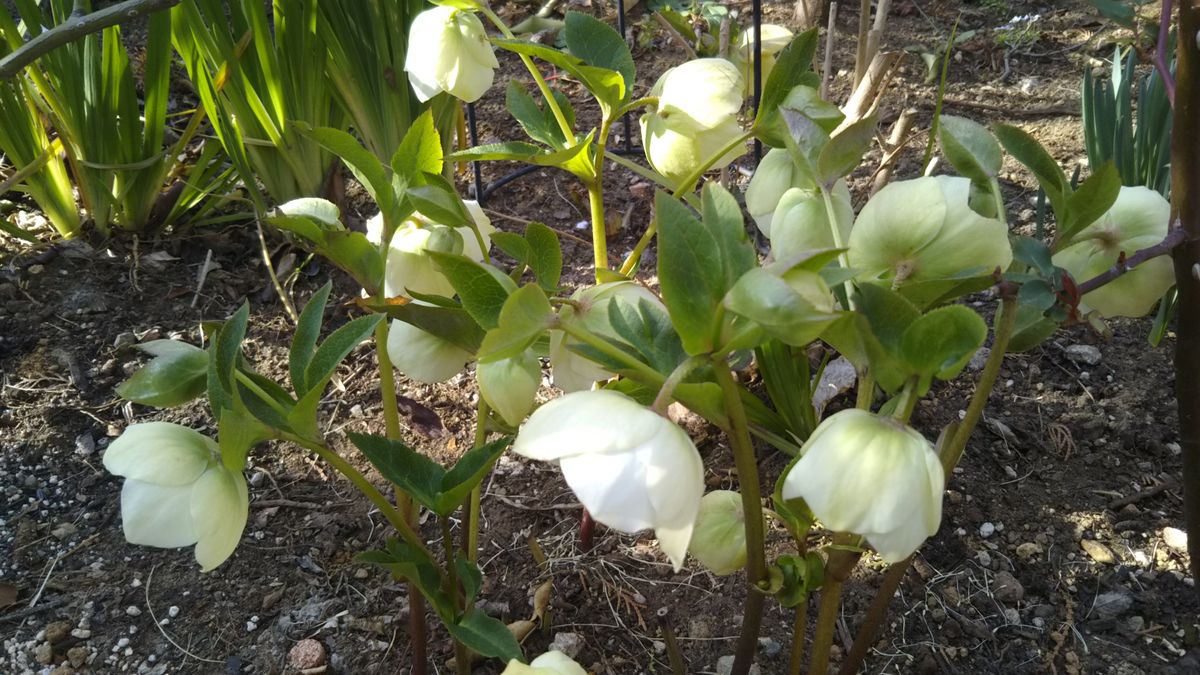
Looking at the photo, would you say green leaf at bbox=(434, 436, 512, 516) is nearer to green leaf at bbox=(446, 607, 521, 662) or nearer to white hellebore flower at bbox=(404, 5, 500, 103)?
green leaf at bbox=(446, 607, 521, 662)

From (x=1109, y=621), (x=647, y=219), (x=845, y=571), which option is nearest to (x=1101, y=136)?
(x=1109, y=621)

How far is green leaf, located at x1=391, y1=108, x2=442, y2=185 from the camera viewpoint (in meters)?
0.64

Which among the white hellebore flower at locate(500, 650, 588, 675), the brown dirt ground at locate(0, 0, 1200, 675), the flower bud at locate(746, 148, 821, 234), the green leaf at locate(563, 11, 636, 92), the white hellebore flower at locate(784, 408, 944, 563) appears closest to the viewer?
the white hellebore flower at locate(784, 408, 944, 563)

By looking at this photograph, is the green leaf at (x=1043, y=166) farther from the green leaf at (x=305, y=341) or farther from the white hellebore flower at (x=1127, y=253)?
the green leaf at (x=305, y=341)

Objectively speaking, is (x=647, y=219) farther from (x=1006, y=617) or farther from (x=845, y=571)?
(x=845, y=571)

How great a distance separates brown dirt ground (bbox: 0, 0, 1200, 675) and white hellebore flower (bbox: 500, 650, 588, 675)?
0.34m

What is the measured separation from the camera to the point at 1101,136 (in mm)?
1154

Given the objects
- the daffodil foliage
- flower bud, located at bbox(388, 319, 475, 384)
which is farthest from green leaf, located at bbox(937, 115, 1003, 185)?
flower bud, located at bbox(388, 319, 475, 384)

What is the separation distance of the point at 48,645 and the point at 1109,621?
101cm

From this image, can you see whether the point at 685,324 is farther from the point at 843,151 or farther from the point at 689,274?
the point at 843,151

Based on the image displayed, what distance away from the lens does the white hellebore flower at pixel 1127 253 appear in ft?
1.98

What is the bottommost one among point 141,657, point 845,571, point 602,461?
point 141,657

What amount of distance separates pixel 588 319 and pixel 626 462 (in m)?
0.15

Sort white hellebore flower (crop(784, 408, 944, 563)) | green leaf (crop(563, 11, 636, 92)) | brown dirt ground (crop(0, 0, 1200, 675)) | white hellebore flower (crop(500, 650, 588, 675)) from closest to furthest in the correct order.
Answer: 1. white hellebore flower (crop(784, 408, 944, 563))
2. white hellebore flower (crop(500, 650, 588, 675))
3. green leaf (crop(563, 11, 636, 92))
4. brown dirt ground (crop(0, 0, 1200, 675))
